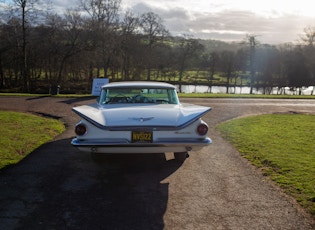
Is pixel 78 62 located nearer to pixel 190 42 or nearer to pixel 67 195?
pixel 190 42

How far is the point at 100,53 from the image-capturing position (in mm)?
36781

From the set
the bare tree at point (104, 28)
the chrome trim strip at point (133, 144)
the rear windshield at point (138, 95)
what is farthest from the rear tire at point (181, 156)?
the bare tree at point (104, 28)

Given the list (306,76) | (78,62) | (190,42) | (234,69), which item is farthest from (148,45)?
(306,76)

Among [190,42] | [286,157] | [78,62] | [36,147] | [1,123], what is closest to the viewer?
[286,157]

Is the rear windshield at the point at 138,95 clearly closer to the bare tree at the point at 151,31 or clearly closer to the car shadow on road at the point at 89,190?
the car shadow on road at the point at 89,190

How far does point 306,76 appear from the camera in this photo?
63.5 metres

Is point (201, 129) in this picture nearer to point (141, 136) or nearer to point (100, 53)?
point (141, 136)

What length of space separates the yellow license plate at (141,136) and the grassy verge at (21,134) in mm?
2455

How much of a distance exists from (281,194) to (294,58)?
67.0 metres

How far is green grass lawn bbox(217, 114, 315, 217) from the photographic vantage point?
4.72m

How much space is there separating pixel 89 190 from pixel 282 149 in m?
4.66

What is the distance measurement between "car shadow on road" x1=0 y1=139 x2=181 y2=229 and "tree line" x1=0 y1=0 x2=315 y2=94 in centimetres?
1703

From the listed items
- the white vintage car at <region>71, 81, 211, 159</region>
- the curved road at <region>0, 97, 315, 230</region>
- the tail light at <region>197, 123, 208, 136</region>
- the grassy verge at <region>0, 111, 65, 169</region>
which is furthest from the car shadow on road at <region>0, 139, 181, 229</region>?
the tail light at <region>197, 123, 208, 136</region>

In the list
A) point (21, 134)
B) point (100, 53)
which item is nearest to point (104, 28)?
point (100, 53)
